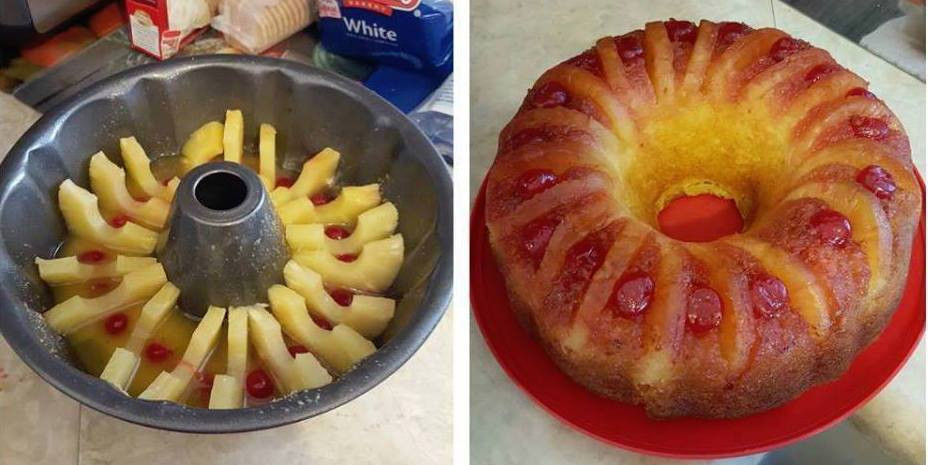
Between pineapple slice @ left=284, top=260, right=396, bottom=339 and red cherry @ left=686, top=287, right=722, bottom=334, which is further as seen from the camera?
pineapple slice @ left=284, top=260, right=396, bottom=339

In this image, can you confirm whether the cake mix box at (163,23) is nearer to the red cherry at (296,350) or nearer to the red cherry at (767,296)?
the red cherry at (296,350)

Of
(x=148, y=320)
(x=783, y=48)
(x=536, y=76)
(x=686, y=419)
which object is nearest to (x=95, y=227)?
(x=148, y=320)

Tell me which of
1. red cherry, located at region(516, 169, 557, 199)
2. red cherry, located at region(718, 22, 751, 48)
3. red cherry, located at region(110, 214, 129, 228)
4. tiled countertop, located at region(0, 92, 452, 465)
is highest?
red cherry, located at region(718, 22, 751, 48)

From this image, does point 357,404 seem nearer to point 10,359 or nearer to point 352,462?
point 352,462

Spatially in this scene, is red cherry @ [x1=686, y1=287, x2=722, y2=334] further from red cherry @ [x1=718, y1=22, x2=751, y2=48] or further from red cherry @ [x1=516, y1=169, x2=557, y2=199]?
red cherry @ [x1=718, y1=22, x2=751, y2=48]

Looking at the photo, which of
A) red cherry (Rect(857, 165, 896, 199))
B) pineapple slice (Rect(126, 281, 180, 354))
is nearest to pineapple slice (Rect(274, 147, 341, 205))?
pineapple slice (Rect(126, 281, 180, 354))

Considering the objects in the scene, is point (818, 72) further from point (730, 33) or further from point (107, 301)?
point (107, 301)

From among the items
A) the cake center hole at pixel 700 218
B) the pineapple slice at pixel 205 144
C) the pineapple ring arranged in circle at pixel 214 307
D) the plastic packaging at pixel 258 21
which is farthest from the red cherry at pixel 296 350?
the plastic packaging at pixel 258 21
